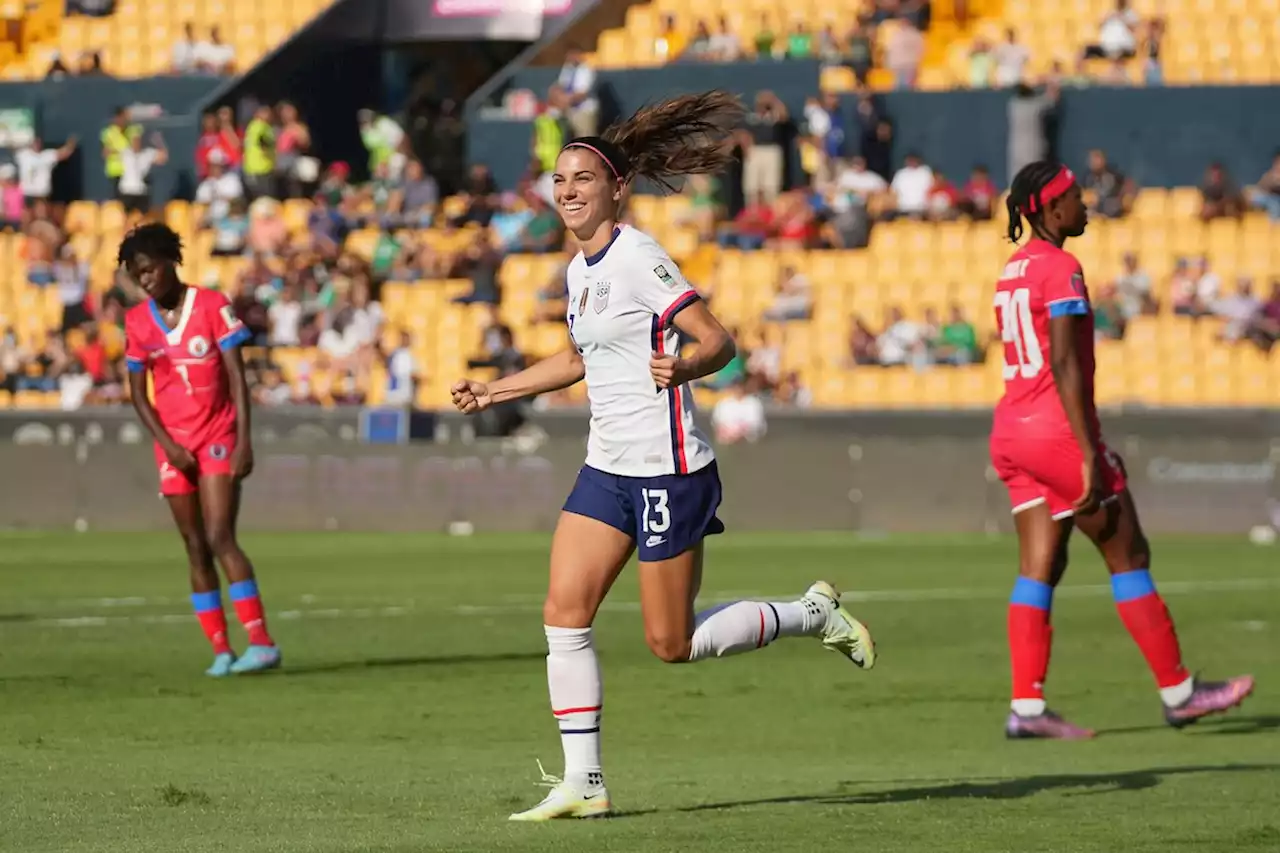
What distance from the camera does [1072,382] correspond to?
10.2 meters

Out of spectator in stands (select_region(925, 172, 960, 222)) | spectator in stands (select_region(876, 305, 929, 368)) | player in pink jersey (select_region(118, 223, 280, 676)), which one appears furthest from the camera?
spectator in stands (select_region(925, 172, 960, 222))

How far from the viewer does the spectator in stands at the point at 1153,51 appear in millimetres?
32312

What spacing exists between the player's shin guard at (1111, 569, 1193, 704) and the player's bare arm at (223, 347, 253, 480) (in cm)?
454

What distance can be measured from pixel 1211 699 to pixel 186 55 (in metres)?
29.8

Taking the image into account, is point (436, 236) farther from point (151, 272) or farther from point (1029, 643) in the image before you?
point (1029, 643)

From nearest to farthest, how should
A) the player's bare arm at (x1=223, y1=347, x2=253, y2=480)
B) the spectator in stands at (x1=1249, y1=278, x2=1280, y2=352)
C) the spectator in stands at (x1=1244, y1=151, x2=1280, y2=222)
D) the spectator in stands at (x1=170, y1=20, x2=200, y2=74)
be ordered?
the player's bare arm at (x1=223, y1=347, x2=253, y2=480) < the spectator in stands at (x1=1249, y1=278, x2=1280, y2=352) < the spectator in stands at (x1=1244, y1=151, x2=1280, y2=222) < the spectator in stands at (x1=170, y1=20, x2=200, y2=74)

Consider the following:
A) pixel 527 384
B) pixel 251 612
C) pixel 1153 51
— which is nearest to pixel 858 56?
pixel 1153 51

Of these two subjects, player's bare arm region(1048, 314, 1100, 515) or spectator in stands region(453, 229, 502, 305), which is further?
spectator in stands region(453, 229, 502, 305)

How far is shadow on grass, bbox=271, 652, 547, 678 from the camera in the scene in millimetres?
13390

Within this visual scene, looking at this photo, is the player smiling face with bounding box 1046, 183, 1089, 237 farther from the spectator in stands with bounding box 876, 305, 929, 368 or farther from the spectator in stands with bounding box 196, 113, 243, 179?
the spectator in stands with bounding box 196, 113, 243, 179

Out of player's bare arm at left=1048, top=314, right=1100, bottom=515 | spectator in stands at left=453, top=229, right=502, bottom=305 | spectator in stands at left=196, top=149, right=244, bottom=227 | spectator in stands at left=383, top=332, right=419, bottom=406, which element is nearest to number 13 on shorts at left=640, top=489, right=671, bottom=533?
player's bare arm at left=1048, top=314, right=1100, bottom=515

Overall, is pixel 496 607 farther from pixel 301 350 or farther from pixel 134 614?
pixel 301 350

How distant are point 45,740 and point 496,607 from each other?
7.53 meters

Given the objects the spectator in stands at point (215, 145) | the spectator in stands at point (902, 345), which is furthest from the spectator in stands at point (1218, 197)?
the spectator in stands at point (215, 145)
